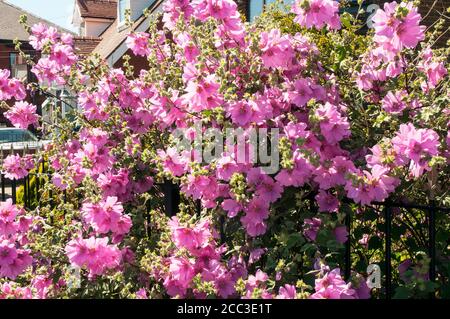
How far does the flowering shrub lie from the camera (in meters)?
2.65

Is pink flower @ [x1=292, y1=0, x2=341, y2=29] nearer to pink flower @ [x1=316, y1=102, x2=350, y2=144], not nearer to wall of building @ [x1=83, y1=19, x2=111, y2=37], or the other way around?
pink flower @ [x1=316, y1=102, x2=350, y2=144]

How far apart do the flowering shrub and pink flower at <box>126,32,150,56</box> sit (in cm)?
49

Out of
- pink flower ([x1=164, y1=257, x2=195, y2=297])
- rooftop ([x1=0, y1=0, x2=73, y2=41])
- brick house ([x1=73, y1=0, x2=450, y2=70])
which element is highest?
rooftop ([x1=0, y1=0, x2=73, y2=41])

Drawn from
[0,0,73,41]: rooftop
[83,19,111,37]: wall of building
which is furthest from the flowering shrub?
[0,0,73,41]: rooftop

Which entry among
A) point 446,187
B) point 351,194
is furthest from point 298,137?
point 446,187

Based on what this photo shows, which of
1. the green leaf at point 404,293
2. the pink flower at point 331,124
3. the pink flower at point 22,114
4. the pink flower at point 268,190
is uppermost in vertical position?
the pink flower at point 22,114

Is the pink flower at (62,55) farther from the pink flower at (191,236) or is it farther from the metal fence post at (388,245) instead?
the metal fence post at (388,245)

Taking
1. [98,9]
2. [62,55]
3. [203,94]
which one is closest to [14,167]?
[62,55]

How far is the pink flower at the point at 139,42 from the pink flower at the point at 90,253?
5.23ft

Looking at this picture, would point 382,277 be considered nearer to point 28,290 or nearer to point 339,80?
point 339,80

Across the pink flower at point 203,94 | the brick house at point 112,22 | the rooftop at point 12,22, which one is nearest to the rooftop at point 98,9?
the brick house at point 112,22

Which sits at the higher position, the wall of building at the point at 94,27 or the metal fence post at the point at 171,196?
the wall of building at the point at 94,27

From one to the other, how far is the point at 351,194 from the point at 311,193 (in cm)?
34

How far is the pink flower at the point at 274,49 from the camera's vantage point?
9.62 feet
